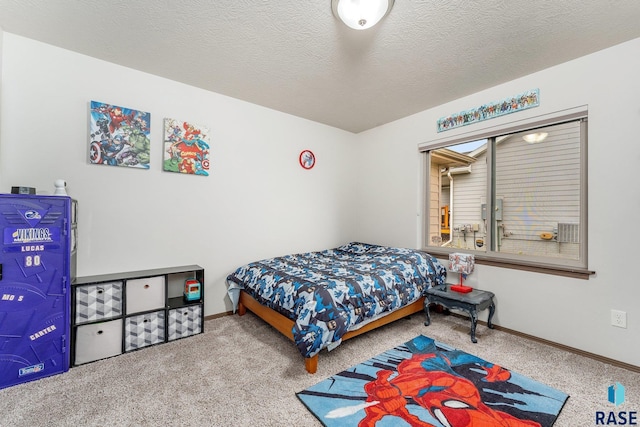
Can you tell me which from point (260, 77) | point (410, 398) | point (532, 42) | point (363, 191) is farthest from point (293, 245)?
point (532, 42)

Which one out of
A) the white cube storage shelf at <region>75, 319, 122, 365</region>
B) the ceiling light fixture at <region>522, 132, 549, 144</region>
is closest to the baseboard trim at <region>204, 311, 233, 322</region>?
the white cube storage shelf at <region>75, 319, 122, 365</region>

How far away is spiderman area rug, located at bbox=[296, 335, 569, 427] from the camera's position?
5.09 ft

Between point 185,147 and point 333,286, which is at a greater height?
point 185,147

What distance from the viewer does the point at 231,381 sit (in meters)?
1.90

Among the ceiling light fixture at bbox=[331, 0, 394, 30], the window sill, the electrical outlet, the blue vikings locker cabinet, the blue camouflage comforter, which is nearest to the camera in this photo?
the ceiling light fixture at bbox=[331, 0, 394, 30]

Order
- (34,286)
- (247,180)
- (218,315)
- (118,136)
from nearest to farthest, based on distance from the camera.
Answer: (34,286), (118,136), (218,315), (247,180)

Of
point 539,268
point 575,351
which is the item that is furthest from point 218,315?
point 575,351

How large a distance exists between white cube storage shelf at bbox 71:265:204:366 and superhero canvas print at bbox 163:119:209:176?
3.47 feet

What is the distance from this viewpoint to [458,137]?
319 centimetres

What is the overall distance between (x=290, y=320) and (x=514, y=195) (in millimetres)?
2648

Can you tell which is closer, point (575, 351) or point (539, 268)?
point (575, 351)

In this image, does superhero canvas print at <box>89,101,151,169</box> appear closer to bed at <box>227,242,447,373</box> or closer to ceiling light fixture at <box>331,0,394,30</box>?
bed at <box>227,242,447,373</box>

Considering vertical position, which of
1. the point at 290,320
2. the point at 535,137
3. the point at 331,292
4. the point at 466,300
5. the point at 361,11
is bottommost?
A: the point at 290,320

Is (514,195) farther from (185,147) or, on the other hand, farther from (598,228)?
(185,147)
